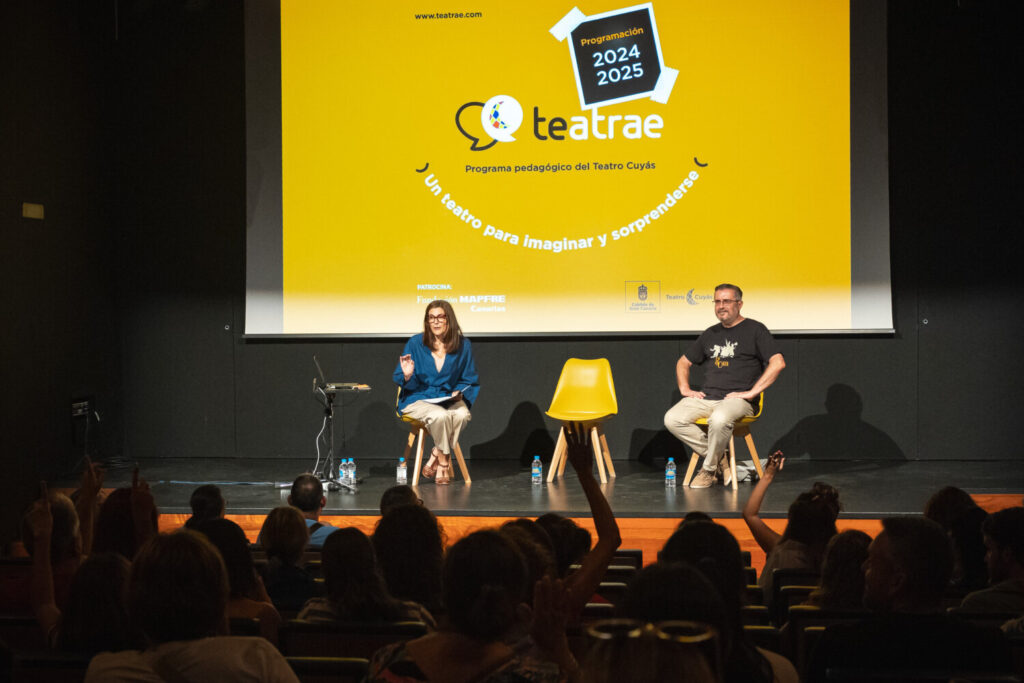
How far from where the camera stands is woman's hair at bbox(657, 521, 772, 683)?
4.85 ft

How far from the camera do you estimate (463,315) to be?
714 cm

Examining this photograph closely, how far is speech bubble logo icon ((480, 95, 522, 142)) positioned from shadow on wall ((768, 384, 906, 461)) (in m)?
2.79

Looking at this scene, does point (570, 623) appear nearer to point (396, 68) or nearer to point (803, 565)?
point (803, 565)

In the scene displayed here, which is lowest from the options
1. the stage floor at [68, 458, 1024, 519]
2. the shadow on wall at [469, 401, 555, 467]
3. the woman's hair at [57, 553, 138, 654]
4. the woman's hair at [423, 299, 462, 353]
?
the stage floor at [68, 458, 1024, 519]

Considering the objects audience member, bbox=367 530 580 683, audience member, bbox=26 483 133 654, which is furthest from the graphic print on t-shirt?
audience member, bbox=26 483 133 654

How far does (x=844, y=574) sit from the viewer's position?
7.70 ft

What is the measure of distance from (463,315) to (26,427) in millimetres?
2813

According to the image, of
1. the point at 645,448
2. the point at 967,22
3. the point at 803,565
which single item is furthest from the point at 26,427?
the point at 967,22

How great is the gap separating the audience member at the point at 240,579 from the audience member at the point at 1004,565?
5.13 ft

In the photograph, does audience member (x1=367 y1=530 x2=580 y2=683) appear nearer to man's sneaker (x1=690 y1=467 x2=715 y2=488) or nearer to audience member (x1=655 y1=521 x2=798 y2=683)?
audience member (x1=655 y1=521 x2=798 y2=683)

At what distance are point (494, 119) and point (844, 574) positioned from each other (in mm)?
5274

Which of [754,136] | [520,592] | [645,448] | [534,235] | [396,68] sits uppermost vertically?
[396,68]

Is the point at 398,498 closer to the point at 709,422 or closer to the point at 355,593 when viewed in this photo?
the point at 355,593

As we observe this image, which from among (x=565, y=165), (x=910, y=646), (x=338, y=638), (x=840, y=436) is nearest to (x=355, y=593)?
(x=338, y=638)
